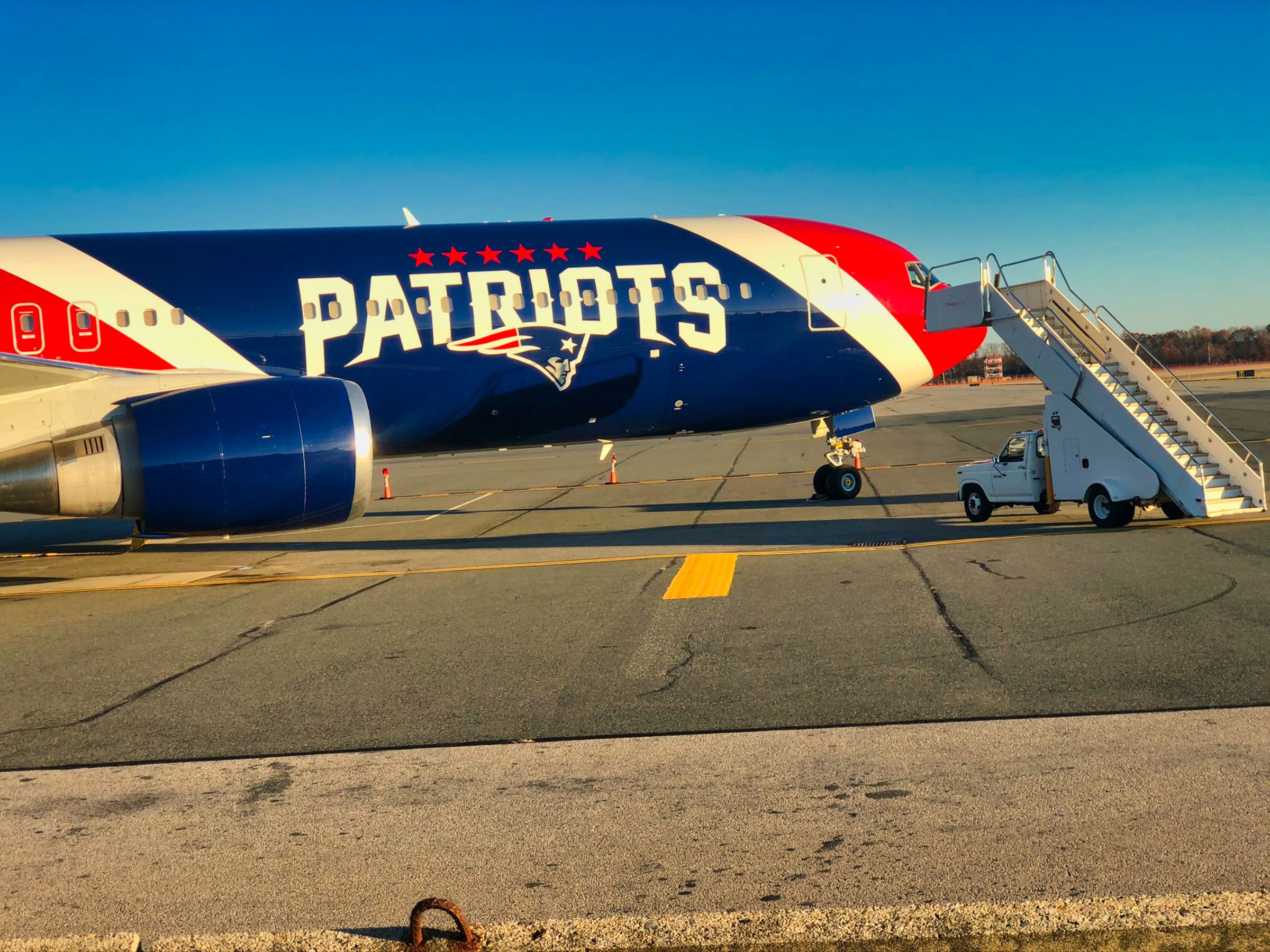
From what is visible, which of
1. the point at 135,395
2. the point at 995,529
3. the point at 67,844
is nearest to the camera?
the point at 67,844

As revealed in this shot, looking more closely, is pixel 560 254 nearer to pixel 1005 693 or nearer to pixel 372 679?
pixel 372 679

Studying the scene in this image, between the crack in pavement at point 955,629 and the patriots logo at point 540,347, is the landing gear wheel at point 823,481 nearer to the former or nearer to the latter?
the patriots logo at point 540,347

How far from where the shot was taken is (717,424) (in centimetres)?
2002

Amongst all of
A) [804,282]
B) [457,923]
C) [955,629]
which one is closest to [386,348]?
[804,282]

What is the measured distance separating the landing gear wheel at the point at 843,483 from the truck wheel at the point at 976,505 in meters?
4.10

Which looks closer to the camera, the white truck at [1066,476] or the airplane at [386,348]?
the airplane at [386,348]

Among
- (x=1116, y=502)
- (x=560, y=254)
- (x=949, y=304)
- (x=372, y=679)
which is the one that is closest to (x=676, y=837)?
(x=372, y=679)

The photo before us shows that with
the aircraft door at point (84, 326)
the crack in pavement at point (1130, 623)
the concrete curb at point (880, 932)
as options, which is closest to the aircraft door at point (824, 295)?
the crack in pavement at point (1130, 623)

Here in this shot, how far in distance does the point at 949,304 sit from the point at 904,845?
54.9 feet

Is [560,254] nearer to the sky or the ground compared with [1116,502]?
nearer to the sky

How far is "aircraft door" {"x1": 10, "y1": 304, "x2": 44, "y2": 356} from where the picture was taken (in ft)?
54.1

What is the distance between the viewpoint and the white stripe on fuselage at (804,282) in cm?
1952

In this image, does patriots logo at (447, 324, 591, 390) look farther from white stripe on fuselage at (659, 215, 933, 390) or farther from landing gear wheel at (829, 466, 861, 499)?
landing gear wheel at (829, 466, 861, 499)

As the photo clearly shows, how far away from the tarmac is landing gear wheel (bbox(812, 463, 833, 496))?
6.73m
